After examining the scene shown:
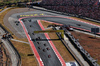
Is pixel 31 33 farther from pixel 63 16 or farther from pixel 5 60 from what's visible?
pixel 63 16

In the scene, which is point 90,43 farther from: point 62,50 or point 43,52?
point 43,52

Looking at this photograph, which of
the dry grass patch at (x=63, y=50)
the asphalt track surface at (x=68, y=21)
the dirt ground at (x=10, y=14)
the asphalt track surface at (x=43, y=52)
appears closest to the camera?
the asphalt track surface at (x=43, y=52)

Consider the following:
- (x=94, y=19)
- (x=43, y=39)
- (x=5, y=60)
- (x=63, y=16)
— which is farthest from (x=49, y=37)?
(x=94, y=19)

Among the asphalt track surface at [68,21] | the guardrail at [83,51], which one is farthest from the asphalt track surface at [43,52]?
the asphalt track surface at [68,21]

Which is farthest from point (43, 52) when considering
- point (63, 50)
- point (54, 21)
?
point (54, 21)

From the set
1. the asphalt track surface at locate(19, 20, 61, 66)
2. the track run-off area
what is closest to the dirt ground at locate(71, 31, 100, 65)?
the track run-off area

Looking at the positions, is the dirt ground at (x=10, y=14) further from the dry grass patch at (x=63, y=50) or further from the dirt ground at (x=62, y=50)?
the dry grass patch at (x=63, y=50)
